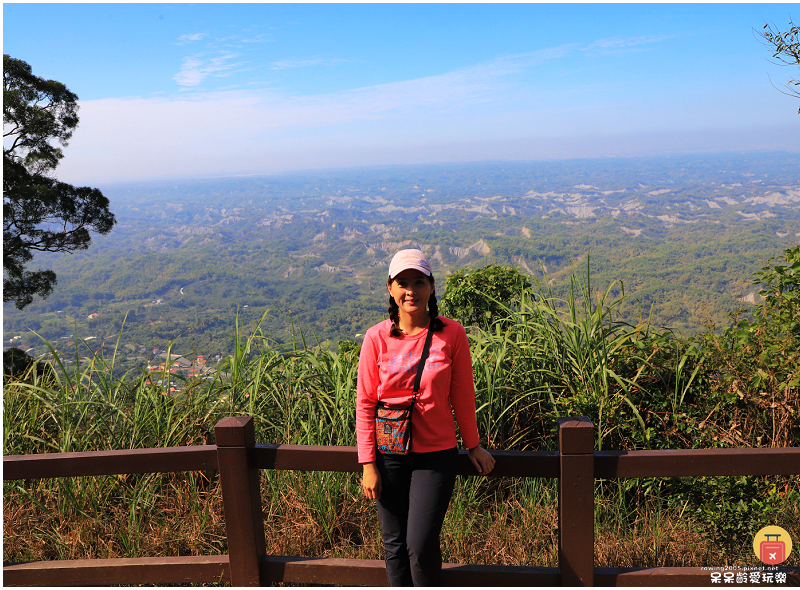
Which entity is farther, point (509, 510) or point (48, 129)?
point (48, 129)

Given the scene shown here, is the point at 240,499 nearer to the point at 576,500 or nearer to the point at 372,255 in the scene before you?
the point at 576,500

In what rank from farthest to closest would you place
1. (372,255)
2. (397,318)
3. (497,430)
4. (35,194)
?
(372,255) → (35,194) → (497,430) → (397,318)

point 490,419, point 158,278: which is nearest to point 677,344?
point 490,419

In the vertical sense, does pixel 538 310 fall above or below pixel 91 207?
below

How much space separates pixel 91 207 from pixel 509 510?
1280 cm

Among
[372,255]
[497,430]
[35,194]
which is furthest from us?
[372,255]

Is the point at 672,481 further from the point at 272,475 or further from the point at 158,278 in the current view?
the point at 158,278

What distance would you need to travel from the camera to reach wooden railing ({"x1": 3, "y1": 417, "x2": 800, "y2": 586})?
1877 mm

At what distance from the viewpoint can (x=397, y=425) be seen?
5.86 ft

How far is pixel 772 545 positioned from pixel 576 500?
1157mm

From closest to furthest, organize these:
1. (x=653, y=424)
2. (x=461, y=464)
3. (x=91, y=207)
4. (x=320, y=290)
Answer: (x=461, y=464), (x=653, y=424), (x=91, y=207), (x=320, y=290)

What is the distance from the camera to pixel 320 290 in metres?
81.8

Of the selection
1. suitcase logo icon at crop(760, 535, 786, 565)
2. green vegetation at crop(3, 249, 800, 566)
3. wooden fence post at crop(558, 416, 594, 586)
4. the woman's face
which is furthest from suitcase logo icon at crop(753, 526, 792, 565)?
the woman's face

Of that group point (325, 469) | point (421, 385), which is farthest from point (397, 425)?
point (325, 469)
